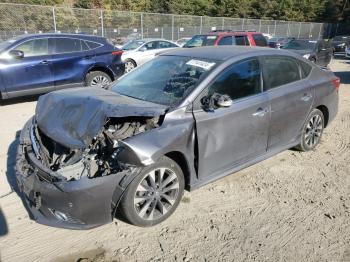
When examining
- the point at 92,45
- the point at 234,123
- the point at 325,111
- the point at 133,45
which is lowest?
the point at 133,45

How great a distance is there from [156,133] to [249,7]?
49361 millimetres

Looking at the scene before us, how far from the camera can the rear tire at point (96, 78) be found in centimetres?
905

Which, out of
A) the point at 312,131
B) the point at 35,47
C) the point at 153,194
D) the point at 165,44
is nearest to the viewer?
the point at 153,194

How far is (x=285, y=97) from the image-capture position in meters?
4.46

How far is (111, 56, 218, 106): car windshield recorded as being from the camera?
3742 millimetres

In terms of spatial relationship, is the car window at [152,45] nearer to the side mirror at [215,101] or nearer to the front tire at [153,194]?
the side mirror at [215,101]

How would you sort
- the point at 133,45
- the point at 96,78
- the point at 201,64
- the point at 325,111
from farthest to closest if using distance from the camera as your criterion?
the point at 133,45
the point at 96,78
the point at 325,111
the point at 201,64

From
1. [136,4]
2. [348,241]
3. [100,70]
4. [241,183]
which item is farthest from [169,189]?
[136,4]

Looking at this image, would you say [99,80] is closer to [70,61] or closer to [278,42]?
[70,61]

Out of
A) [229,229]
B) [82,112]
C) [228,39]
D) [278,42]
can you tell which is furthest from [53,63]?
[278,42]

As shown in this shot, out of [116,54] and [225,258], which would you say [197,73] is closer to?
[225,258]

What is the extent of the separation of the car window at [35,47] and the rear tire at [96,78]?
3.94 feet

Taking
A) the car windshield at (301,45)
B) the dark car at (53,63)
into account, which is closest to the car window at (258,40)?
the car windshield at (301,45)

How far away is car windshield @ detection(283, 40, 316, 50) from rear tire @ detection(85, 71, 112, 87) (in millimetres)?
9503
